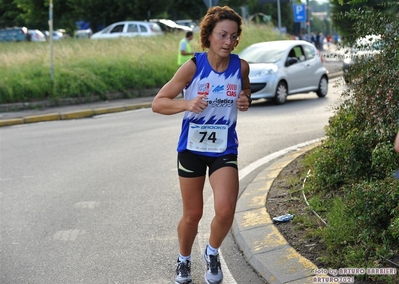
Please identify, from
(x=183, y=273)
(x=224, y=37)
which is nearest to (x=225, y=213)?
(x=183, y=273)

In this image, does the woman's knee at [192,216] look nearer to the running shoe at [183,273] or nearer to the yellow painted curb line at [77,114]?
the running shoe at [183,273]

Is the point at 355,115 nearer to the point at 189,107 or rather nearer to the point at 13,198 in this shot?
the point at 189,107

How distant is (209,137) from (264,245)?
46.0 inches

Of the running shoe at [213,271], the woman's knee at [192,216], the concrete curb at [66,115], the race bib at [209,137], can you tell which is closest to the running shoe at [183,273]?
the running shoe at [213,271]

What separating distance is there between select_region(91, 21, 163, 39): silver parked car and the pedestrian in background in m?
30.9

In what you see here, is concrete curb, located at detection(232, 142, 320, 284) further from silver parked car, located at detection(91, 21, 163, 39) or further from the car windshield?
silver parked car, located at detection(91, 21, 163, 39)

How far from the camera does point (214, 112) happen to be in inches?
207

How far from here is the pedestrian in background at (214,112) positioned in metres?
5.19

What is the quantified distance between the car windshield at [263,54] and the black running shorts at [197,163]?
14.7 meters

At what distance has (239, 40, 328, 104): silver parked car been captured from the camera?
1897 centimetres

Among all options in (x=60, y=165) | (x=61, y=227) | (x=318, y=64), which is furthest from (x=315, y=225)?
(x=318, y=64)

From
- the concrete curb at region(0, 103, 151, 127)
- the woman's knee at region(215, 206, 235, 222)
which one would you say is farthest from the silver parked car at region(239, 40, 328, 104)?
the woman's knee at region(215, 206, 235, 222)

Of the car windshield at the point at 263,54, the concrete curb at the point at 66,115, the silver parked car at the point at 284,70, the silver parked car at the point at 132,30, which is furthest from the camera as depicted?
the silver parked car at the point at 132,30

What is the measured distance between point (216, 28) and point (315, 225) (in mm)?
1839
